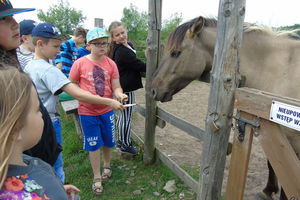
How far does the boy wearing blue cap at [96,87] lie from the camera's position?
2768 mm

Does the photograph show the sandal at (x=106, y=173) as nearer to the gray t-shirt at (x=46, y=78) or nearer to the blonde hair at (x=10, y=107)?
the gray t-shirt at (x=46, y=78)

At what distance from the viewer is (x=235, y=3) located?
5.20 feet

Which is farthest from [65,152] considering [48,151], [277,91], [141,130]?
[277,91]

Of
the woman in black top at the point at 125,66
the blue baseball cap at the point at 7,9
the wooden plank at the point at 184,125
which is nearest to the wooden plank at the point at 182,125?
the wooden plank at the point at 184,125

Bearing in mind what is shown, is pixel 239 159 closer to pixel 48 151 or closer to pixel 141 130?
pixel 48 151

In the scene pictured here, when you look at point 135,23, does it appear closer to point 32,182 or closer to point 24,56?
point 24,56

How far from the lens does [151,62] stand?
314cm

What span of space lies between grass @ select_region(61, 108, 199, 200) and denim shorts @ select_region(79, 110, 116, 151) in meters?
0.60

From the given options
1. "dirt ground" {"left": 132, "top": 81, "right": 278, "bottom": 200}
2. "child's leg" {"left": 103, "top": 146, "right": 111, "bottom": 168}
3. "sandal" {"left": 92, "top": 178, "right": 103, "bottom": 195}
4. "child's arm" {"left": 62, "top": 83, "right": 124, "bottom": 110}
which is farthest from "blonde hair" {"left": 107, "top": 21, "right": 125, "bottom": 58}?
"dirt ground" {"left": 132, "top": 81, "right": 278, "bottom": 200}

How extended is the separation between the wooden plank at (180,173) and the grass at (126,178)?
0.52ft

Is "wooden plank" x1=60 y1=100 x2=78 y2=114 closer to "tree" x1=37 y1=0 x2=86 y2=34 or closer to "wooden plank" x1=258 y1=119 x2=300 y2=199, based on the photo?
"wooden plank" x1=258 y1=119 x2=300 y2=199

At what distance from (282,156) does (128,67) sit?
2342mm

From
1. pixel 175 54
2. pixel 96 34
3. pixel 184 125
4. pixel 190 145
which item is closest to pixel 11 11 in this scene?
pixel 96 34

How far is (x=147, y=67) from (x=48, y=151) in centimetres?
187
